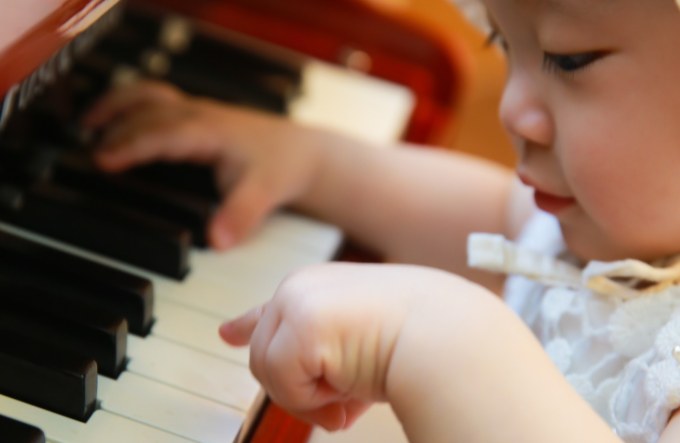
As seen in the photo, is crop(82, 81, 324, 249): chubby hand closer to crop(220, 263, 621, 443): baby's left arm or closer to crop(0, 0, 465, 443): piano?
crop(0, 0, 465, 443): piano

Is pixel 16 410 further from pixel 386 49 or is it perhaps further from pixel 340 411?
pixel 386 49

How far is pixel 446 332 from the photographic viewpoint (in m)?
0.67

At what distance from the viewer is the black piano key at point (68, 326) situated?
76cm

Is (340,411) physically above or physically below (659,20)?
below

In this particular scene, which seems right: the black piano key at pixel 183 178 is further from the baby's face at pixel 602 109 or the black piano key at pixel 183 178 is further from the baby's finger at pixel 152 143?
the baby's face at pixel 602 109

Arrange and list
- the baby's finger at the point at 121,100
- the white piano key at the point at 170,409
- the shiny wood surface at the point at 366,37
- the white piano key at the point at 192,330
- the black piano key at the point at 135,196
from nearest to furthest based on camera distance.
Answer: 1. the white piano key at the point at 170,409
2. the white piano key at the point at 192,330
3. the black piano key at the point at 135,196
4. the baby's finger at the point at 121,100
5. the shiny wood surface at the point at 366,37

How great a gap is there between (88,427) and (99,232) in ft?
0.78

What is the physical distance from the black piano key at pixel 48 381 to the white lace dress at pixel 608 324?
0.37 metres

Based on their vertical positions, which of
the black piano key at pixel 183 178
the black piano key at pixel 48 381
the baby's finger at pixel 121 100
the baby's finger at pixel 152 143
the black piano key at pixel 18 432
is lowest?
the black piano key at pixel 18 432

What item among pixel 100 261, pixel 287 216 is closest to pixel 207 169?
pixel 287 216

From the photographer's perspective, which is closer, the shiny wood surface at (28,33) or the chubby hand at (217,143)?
the shiny wood surface at (28,33)

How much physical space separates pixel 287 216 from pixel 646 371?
0.46 meters

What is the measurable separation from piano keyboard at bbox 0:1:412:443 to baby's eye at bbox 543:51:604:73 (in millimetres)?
329

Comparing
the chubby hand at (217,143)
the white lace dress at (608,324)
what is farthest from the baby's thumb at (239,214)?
the white lace dress at (608,324)
